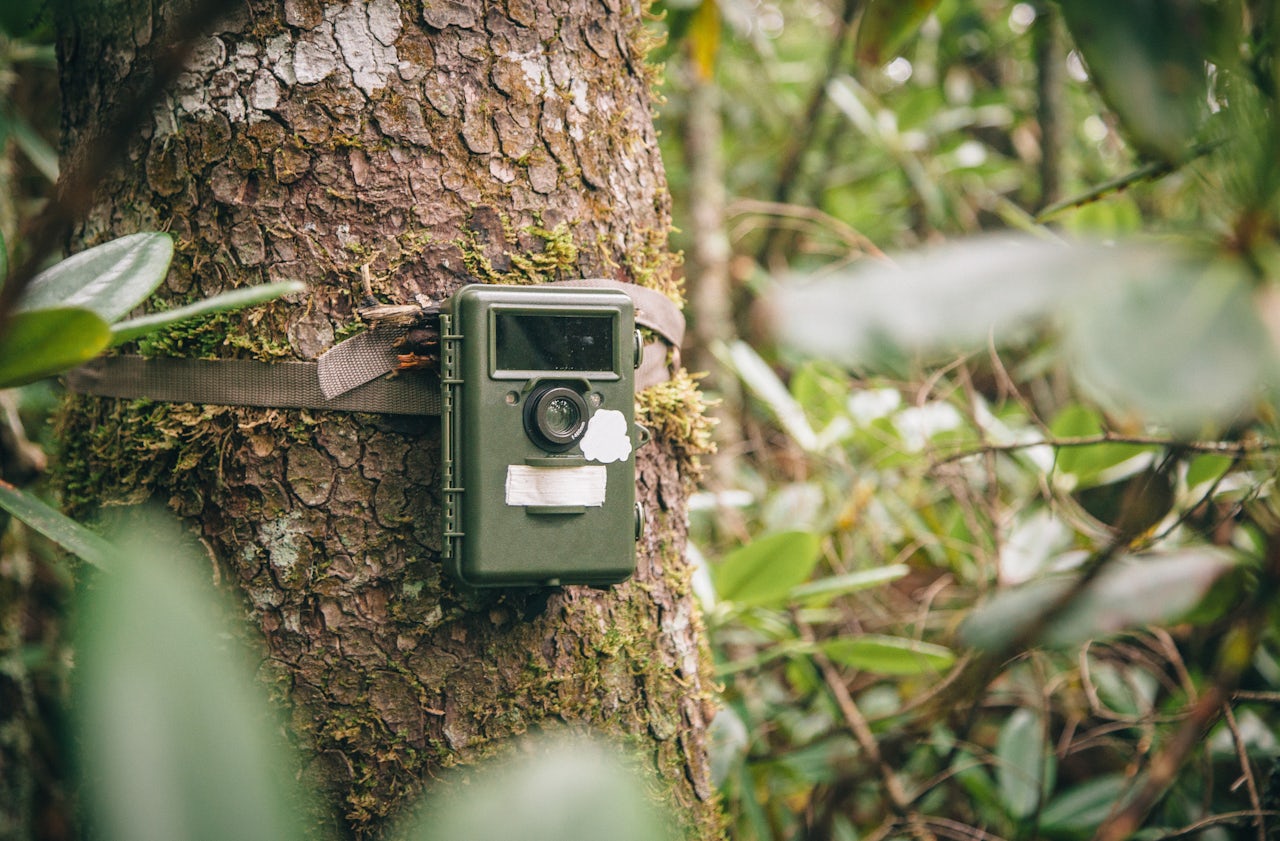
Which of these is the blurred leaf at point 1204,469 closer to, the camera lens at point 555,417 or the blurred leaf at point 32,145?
the camera lens at point 555,417

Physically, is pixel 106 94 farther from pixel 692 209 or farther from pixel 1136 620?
pixel 692 209

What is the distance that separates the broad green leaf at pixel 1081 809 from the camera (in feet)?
4.78

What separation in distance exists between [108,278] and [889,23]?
2.14 feet

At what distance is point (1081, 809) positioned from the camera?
147cm

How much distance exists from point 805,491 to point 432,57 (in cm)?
124

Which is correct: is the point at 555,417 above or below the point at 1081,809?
above

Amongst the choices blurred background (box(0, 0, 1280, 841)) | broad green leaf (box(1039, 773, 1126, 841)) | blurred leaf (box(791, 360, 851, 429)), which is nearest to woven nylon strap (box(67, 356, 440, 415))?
blurred background (box(0, 0, 1280, 841))

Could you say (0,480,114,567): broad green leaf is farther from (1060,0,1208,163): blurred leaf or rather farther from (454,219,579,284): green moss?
(1060,0,1208,163): blurred leaf

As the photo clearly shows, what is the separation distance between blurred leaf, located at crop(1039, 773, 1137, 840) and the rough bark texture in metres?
1.02

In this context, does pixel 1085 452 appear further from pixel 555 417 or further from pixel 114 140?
pixel 114 140

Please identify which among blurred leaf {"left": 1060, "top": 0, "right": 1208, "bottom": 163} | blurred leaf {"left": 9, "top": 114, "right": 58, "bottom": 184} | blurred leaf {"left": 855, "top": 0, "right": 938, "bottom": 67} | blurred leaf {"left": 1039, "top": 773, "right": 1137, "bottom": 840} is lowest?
blurred leaf {"left": 1039, "top": 773, "right": 1137, "bottom": 840}

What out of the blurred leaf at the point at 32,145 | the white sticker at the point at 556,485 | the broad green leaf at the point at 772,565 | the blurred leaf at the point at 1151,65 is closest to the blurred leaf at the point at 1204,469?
the broad green leaf at the point at 772,565

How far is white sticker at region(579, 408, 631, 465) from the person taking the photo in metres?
0.81

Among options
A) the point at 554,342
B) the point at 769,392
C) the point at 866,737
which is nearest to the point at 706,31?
the point at 769,392
